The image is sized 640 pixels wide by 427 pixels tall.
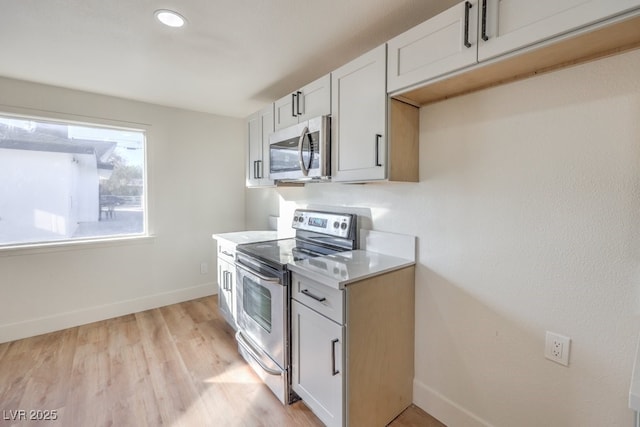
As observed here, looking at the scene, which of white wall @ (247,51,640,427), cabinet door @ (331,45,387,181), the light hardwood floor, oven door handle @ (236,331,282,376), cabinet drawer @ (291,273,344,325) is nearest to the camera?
white wall @ (247,51,640,427)

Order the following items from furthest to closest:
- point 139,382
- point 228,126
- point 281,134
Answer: point 228,126
point 281,134
point 139,382

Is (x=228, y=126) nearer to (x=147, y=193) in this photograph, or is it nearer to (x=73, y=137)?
(x=147, y=193)

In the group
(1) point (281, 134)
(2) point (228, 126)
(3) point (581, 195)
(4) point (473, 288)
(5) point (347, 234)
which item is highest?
(2) point (228, 126)

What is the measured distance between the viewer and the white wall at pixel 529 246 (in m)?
1.13

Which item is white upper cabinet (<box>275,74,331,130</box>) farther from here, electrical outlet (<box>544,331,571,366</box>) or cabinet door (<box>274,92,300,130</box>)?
electrical outlet (<box>544,331,571,366</box>)

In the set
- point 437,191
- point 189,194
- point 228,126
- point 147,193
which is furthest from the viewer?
point 228,126

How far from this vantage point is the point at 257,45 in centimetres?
187

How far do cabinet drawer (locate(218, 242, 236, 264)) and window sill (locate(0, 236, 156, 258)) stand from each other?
3.35ft

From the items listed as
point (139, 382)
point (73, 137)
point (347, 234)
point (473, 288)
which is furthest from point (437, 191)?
point (73, 137)

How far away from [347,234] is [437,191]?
28.0 inches

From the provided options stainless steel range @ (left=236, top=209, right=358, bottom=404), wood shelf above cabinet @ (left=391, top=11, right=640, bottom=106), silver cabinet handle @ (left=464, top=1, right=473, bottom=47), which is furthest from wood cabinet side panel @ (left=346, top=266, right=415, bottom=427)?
silver cabinet handle @ (left=464, top=1, right=473, bottom=47)

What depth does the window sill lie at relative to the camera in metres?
2.57

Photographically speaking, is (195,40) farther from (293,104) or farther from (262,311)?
(262,311)

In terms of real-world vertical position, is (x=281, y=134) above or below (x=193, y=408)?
above
